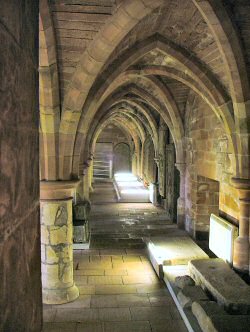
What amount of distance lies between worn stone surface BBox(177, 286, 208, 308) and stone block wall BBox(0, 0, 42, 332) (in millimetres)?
3677

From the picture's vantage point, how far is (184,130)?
377 inches

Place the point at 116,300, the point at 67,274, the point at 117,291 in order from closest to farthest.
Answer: the point at 67,274 < the point at 116,300 < the point at 117,291

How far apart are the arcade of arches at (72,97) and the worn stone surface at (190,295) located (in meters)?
1.12

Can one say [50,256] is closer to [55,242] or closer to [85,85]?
[55,242]

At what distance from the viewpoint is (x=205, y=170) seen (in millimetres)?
8102

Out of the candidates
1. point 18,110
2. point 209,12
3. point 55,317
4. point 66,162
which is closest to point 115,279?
point 55,317

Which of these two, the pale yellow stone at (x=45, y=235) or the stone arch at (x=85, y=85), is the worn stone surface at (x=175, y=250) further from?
the stone arch at (x=85, y=85)

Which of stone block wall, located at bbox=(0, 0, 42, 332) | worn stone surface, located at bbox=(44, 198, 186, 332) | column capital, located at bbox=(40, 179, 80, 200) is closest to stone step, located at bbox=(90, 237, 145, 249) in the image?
worn stone surface, located at bbox=(44, 198, 186, 332)

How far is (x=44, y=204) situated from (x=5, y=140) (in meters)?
4.16

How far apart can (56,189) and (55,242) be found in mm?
813

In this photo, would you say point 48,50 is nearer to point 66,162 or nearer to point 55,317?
point 66,162

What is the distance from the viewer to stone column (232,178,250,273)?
5.67 m

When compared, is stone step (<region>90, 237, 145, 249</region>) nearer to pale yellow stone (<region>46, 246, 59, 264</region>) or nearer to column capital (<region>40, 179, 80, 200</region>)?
pale yellow stone (<region>46, 246, 59, 264</region>)

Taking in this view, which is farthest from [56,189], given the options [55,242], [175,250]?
[175,250]
